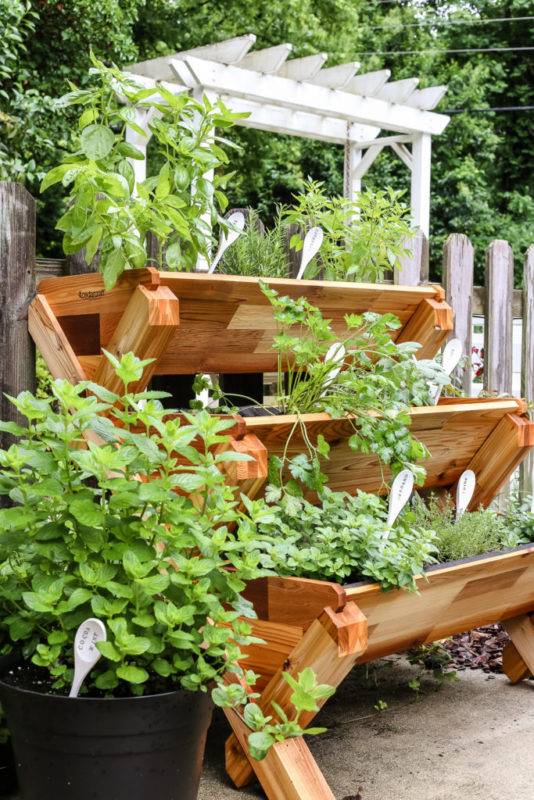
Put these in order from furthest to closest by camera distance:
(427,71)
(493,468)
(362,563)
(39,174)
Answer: (427,71), (39,174), (493,468), (362,563)

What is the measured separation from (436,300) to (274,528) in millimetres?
965

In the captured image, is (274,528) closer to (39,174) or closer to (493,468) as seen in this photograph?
(493,468)

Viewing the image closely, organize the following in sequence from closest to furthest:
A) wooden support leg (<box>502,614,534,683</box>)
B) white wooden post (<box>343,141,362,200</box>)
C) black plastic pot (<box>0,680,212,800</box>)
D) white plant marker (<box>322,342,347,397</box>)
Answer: black plastic pot (<box>0,680,212,800</box>) → white plant marker (<box>322,342,347,397</box>) → wooden support leg (<box>502,614,534,683</box>) → white wooden post (<box>343,141,362,200</box>)

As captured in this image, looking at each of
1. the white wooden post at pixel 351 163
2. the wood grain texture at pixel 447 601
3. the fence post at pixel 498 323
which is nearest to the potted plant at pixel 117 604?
the wood grain texture at pixel 447 601

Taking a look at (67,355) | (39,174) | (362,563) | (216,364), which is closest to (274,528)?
Answer: (362,563)

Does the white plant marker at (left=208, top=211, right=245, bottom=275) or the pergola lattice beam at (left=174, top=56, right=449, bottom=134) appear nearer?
the white plant marker at (left=208, top=211, right=245, bottom=275)

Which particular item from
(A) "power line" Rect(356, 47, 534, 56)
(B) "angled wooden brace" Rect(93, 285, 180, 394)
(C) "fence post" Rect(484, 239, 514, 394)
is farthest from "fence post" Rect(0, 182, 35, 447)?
(A) "power line" Rect(356, 47, 534, 56)

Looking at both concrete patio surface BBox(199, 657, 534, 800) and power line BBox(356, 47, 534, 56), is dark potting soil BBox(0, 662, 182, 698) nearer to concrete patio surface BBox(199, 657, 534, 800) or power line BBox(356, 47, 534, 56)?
concrete patio surface BBox(199, 657, 534, 800)

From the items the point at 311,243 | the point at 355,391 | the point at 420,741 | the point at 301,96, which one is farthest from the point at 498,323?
the point at 301,96

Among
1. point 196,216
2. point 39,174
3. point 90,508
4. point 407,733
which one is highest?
point 39,174

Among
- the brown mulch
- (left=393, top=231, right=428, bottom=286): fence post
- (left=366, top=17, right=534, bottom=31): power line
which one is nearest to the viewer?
the brown mulch

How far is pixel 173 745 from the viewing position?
4.99 ft

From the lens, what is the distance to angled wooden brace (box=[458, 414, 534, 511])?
2543 millimetres

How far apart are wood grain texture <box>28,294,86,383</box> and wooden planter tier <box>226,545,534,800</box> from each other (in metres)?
0.63
